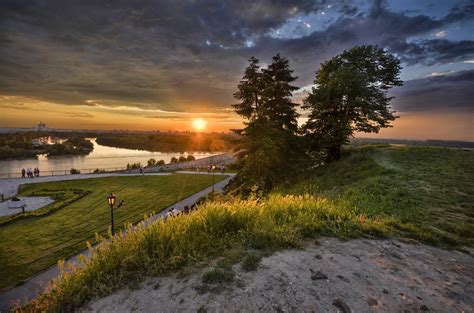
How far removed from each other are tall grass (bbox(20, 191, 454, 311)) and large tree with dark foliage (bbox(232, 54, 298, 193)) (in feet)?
32.7

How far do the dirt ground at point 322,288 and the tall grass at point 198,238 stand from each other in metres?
0.33

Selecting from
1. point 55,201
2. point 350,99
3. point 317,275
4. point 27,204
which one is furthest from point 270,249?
point 27,204

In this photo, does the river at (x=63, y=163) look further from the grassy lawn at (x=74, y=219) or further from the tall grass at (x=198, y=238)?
the tall grass at (x=198, y=238)

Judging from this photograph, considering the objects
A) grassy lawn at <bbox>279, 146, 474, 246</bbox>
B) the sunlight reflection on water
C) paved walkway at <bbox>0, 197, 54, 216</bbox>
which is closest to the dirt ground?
grassy lawn at <bbox>279, 146, 474, 246</bbox>

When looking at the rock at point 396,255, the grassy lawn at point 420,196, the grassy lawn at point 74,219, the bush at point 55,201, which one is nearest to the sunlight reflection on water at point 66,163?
the grassy lawn at point 74,219

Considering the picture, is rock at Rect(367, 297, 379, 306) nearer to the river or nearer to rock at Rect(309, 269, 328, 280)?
rock at Rect(309, 269, 328, 280)

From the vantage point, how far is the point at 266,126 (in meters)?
17.4

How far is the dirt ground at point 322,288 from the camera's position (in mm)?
3379

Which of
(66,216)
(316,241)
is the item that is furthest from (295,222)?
(66,216)

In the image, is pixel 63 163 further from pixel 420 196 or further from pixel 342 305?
pixel 342 305

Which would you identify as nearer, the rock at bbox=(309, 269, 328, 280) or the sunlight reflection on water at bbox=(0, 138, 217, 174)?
the rock at bbox=(309, 269, 328, 280)

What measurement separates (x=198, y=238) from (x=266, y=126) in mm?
13309

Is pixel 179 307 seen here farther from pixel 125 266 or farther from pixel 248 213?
pixel 248 213

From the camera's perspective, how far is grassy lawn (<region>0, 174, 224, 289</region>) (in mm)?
13625
